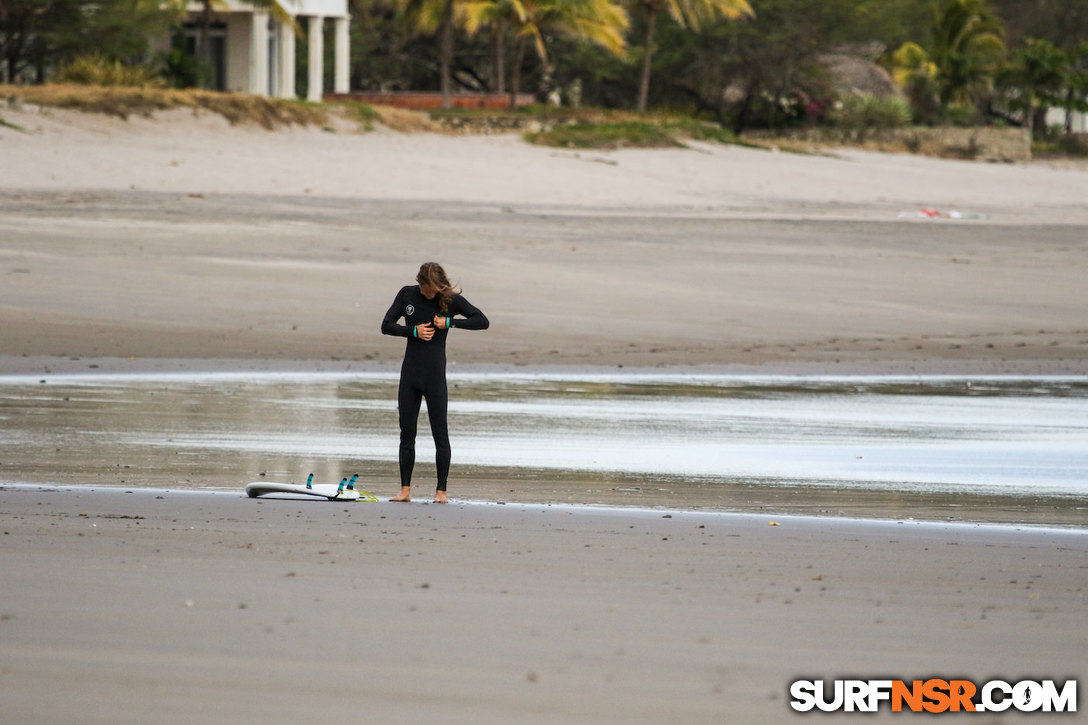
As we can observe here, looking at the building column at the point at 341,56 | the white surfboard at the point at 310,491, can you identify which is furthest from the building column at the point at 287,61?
the white surfboard at the point at 310,491

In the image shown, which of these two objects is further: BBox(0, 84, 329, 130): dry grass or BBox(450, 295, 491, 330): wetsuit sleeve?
BBox(0, 84, 329, 130): dry grass

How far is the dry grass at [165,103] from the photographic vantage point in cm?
2769

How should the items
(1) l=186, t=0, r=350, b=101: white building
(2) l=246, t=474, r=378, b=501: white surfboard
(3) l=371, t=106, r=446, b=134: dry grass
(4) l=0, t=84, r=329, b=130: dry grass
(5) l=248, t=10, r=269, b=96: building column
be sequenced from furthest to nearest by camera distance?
1. (1) l=186, t=0, r=350, b=101: white building
2. (5) l=248, t=10, r=269, b=96: building column
3. (3) l=371, t=106, r=446, b=134: dry grass
4. (4) l=0, t=84, r=329, b=130: dry grass
5. (2) l=246, t=474, r=378, b=501: white surfboard

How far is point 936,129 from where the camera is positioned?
45031mm

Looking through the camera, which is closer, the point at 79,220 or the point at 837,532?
the point at 837,532

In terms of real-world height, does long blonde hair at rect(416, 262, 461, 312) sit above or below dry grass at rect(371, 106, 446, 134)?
below

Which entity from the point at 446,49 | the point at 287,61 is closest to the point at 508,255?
the point at 287,61

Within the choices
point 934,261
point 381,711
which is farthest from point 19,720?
point 934,261

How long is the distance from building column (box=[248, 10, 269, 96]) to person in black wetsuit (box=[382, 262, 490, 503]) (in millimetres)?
29068

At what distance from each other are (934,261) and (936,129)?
2489cm

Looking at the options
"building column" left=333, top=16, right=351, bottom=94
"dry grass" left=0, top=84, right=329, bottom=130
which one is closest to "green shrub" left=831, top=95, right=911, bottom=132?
"building column" left=333, top=16, right=351, bottom=94

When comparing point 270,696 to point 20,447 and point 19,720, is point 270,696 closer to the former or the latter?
point 19,720

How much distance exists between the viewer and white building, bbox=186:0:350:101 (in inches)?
1427

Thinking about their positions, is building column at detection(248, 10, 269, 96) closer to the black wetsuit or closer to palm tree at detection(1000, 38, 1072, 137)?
palm tree at detection(1000, 38, 1072, 137)
